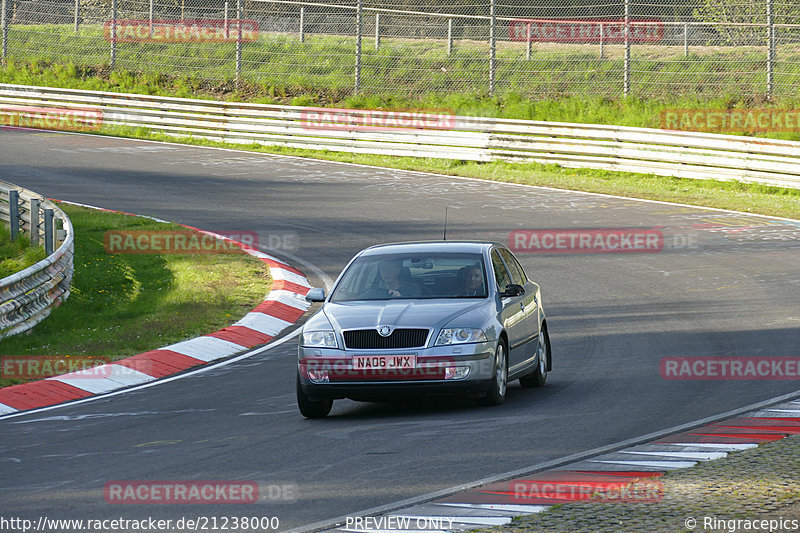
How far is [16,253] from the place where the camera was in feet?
61.8

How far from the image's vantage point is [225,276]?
17812 millimetres

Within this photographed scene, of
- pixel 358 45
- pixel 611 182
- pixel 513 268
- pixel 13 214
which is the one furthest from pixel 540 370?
pixel 358 45

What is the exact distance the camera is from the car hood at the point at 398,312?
1010cm

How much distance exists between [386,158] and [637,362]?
18364 millimetres

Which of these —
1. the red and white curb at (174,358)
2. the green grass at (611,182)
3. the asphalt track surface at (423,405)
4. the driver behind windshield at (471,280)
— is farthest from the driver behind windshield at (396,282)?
the green grass at (611,182)

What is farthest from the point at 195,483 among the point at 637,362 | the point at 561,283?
the point at 561,283

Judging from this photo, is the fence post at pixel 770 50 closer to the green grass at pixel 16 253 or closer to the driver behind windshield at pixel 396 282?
the green grass at pixel 16 253

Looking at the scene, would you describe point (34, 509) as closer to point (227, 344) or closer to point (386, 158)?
point (227, 344)

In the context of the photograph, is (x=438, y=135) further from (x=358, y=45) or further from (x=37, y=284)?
(x=37, y=284)

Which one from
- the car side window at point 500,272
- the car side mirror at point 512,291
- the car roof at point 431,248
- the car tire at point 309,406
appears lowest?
the car tire at point 309,406

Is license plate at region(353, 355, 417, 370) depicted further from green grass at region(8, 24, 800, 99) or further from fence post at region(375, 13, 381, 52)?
fence post at region(375, 13, 381, 52)

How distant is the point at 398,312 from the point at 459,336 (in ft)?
1.93

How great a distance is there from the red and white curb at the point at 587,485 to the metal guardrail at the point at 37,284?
8.01 metres

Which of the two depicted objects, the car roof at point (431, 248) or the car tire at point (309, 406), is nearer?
the car tire at point (309, 406)
